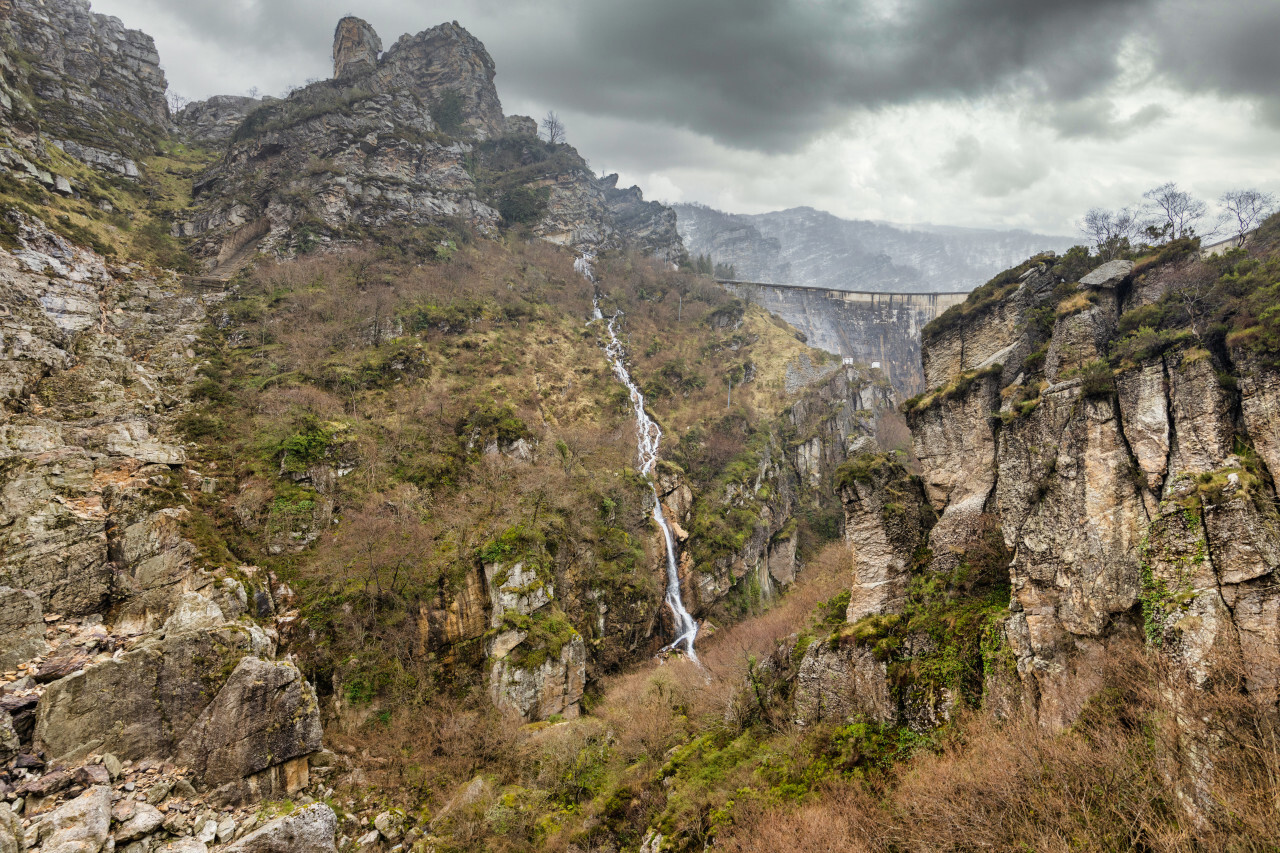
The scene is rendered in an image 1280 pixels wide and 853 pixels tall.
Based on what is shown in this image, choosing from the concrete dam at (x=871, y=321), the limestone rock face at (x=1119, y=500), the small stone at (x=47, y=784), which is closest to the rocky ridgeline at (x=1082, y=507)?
the limestone rock face at (x=1119, y=500)

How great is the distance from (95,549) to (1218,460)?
113 feet

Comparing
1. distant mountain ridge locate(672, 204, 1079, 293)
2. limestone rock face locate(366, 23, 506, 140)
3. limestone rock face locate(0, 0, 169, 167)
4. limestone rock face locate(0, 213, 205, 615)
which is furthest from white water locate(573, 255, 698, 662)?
distant mountain ridge locate(672, 204, 1079, 293)

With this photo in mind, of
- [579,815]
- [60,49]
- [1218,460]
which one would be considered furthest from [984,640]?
[60,49]

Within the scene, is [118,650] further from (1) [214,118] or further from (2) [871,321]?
(2) [871,321]

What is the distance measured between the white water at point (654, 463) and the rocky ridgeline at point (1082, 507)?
18.7 meters

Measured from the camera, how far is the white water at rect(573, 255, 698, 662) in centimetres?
3619

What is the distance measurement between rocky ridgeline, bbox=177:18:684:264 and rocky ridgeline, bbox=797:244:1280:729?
5868cm

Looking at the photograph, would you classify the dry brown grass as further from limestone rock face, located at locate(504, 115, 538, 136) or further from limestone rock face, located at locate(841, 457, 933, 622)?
limestone rock face, located at locate(504, 115, 538, 136)

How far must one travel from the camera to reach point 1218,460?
39.6 feet

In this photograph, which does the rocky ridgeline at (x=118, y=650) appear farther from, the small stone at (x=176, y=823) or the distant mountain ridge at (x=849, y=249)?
the distant mountain ridge at (x=849, y=249)

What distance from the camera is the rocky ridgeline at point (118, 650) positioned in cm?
1413

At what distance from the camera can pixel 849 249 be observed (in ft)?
584

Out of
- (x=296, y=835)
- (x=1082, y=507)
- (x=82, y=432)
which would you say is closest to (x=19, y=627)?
(x=82, y=432)

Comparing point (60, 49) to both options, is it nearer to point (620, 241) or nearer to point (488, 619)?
point (620, 241)
